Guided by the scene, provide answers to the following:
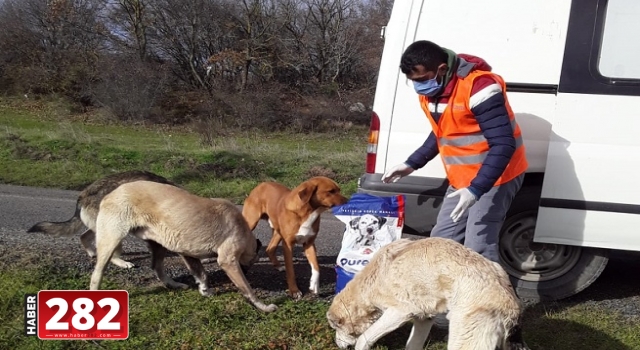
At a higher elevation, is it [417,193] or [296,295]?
[417,193]

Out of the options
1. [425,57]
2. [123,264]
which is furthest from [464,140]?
[123,264]

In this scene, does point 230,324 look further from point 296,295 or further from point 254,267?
point 254,267

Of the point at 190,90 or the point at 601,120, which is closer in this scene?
the point at 601,120

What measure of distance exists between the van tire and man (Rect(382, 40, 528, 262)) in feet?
2.92

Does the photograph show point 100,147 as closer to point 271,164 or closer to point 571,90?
point 271,164

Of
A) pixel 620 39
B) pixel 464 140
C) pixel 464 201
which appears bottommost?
pixel 464 201

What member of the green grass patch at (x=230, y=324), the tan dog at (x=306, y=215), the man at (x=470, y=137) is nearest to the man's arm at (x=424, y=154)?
the man at (x=470, y=137)

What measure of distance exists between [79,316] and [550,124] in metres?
3.76

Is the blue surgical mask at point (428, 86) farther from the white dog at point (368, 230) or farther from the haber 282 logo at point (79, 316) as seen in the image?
the haber 282 logo at point (79, 316)

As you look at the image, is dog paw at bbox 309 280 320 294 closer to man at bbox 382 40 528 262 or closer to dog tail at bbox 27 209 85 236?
man at bbox 382 40 528 262

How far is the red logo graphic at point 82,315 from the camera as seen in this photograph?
3771 mm

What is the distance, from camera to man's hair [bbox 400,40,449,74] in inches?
150

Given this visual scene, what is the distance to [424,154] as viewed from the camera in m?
4.52

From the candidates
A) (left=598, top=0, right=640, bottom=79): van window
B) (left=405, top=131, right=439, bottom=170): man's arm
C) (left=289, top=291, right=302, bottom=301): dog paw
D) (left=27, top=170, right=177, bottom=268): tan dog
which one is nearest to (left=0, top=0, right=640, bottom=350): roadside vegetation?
(left=27, top=170, right=177, bottom=268): tan dog
